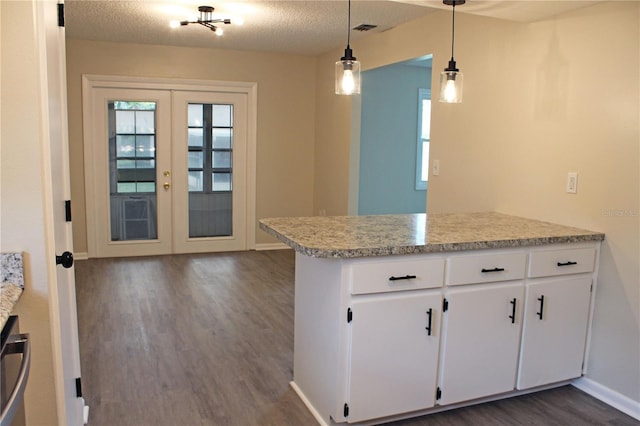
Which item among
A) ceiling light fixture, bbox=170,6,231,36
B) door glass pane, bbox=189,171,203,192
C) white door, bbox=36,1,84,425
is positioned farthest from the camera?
door glass pane, bbox=189,171,203,192

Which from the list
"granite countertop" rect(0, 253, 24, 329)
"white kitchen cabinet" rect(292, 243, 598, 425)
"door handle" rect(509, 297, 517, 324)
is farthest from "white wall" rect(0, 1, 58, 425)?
"door handle" rect(509, 297, 517, 324)

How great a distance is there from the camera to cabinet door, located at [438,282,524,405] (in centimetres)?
260

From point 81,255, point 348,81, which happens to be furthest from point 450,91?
point 81,255

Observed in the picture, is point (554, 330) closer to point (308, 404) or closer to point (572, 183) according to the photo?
point (572, 183)

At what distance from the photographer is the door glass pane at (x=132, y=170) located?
6070mm

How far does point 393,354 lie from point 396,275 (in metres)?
0.37

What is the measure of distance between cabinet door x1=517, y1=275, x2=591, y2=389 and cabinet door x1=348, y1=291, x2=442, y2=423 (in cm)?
57

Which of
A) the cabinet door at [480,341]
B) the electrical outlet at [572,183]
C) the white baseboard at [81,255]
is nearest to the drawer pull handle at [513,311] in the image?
the cabinet door at [480,341]

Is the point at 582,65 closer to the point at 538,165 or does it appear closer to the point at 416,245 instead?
the point at 538,165

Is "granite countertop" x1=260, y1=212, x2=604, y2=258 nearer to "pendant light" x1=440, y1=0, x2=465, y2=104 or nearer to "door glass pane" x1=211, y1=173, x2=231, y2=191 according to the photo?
"pendant light" x1=440, y1=0, x2=465, y2=104

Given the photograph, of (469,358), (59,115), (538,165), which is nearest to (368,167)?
(538,165)

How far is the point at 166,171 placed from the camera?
6250mm

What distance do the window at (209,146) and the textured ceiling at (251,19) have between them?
773 mm

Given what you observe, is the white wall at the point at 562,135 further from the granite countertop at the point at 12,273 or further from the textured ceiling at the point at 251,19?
the granite countertop at the point at 12,273
